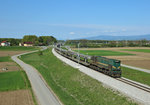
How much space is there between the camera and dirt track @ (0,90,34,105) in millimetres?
24844

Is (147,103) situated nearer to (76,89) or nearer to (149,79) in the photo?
(76,89)

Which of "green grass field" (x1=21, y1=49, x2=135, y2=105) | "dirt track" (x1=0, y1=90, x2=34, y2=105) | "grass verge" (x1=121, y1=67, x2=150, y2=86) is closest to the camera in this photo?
"green grass field" (x1=21, y1=49, x2=135, y2=105)

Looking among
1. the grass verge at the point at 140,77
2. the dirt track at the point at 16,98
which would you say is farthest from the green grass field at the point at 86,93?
the grass verge at the point at 140,77

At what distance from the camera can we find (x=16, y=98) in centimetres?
2680

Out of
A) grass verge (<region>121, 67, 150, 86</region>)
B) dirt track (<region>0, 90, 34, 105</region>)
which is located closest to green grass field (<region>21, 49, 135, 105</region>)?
dirt track (<region>0, 90, 34, 105</region>)

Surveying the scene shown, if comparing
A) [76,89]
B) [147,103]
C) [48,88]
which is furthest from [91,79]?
[147,103]

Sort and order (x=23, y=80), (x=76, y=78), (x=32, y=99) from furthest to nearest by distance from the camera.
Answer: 1. (x=23, y=80)
2. (x=76, y=78)
3. (x=32, y=99)

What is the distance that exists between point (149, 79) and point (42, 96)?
68.0 ft

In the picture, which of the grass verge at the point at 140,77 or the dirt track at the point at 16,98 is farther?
the grass verge at the point at 140,77

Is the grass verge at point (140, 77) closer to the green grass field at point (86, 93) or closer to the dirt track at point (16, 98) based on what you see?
the green grass field at point (86, 93)

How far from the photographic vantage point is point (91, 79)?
31.3 meters

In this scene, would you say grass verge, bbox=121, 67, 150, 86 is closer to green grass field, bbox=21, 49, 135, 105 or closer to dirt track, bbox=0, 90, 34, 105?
green grass field, bbox=21, 49, 135, 105

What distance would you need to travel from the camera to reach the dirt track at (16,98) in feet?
81.5

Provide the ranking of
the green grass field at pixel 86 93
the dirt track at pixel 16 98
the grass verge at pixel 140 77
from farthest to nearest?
the grass verge at pixel 140 77, the dirt track at pixel 16 98, the green grass field at pixel 86 93
